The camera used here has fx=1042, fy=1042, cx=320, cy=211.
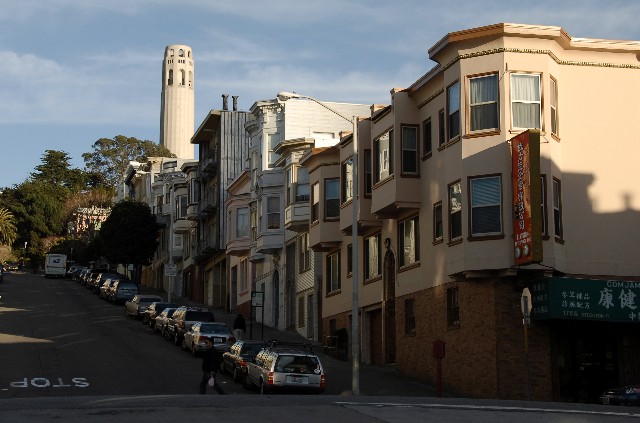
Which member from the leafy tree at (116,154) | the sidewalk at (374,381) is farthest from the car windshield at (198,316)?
the leafy tree at (116,154)

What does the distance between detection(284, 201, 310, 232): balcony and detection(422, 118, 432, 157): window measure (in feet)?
50.7

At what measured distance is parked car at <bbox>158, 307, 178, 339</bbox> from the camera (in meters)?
50.1

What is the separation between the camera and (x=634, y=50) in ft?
119

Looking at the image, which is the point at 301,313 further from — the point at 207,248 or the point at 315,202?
the point at 207,248

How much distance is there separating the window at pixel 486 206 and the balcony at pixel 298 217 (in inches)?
796

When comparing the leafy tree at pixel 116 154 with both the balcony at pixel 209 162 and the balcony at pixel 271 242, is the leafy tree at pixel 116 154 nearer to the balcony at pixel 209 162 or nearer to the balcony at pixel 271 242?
the balcony at pixel 209 162

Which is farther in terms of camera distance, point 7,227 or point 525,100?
point 7,227

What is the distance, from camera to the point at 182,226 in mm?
88938

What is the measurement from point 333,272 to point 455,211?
49.5 feet

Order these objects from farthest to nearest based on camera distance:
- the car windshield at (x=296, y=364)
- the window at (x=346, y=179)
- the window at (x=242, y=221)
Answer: the window at (x=242, y=221)
the window at (x=346, y=179)
the car windshield at (x=296, y=364)

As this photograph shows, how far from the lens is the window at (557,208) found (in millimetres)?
34281

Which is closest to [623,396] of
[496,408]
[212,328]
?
[496,408]

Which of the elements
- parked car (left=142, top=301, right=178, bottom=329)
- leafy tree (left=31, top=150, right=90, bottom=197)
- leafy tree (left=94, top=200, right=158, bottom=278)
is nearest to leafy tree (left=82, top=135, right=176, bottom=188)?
leafy tree (left=31, top=150, right=90, bottom=197)

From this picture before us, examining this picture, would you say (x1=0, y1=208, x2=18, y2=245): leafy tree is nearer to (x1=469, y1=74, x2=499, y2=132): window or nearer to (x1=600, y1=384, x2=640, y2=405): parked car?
(x1=469, y1=74, x2=499, y2=132): window
